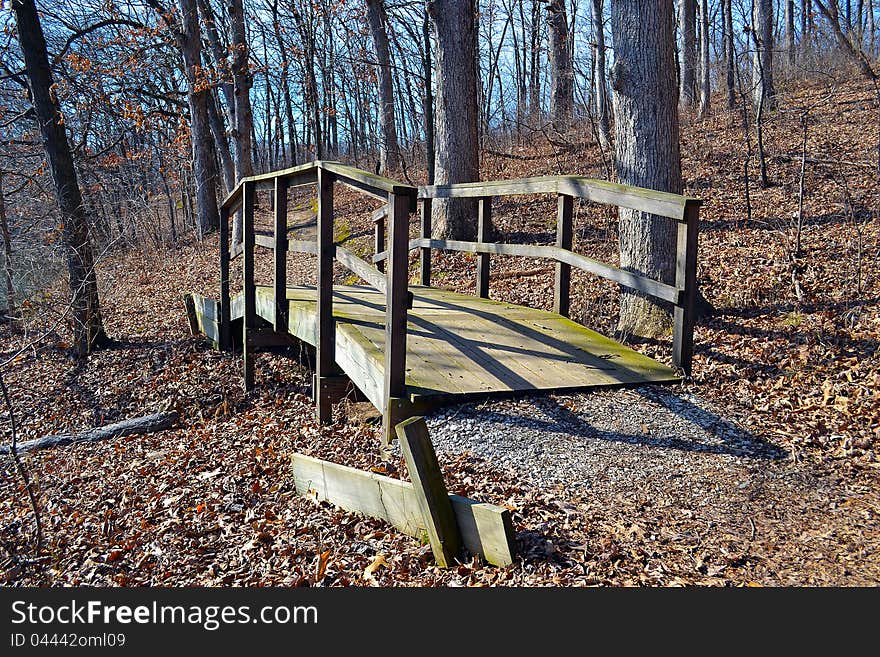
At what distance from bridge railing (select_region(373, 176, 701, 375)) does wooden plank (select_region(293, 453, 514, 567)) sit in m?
1.75

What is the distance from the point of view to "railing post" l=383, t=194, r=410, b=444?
4.64 metres

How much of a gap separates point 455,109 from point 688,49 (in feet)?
42.4

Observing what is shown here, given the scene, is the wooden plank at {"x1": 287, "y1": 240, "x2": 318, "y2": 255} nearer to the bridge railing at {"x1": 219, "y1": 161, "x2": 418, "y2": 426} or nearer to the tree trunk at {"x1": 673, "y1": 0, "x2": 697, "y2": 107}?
the bridge railing at {"x1": 219, "y1": 161, "x2": 418, "y2": 426}

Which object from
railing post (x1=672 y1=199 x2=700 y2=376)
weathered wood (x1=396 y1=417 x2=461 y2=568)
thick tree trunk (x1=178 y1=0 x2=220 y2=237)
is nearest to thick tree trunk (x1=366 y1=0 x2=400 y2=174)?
thick tree trunk (x1=178 y1=0 x2=220 y2=237)

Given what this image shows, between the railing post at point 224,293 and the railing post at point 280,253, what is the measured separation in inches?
90.0

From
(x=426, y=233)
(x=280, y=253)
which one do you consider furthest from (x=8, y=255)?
(x=426, y=233)

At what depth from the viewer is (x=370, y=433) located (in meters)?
5.57

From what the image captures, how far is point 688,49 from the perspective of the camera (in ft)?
69.6

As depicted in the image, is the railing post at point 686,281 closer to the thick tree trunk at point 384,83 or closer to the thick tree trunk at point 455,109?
the thick tree trunk at point 455,109

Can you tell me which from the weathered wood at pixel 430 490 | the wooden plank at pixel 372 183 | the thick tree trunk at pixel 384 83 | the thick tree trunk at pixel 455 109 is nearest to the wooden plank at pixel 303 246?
the wooden plank at pixel 372 183

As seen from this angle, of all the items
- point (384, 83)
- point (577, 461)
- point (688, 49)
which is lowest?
point (577, 461)

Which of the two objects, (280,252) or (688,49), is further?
(688,49)

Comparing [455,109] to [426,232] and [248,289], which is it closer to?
[426,232]

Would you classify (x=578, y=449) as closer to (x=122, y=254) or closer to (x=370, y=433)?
(x=370, y=433)
